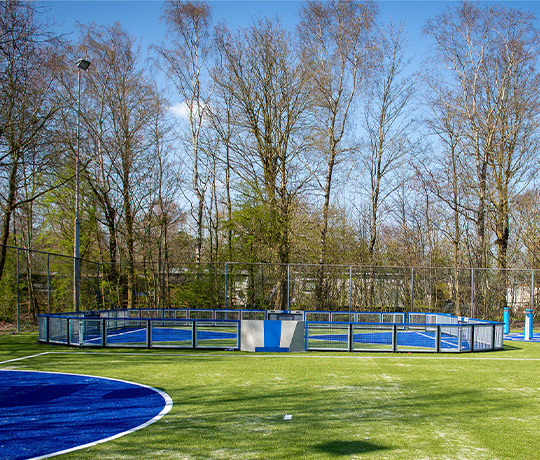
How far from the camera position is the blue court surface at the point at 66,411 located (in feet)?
20.9

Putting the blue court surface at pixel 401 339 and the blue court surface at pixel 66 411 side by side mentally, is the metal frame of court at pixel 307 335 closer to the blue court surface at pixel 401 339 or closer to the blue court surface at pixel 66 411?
the blue court surface at pixel 401 339

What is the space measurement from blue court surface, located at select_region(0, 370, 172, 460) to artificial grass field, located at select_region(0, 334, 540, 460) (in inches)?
14.9

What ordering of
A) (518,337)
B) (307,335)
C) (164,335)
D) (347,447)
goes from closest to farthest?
(347,447) < (307,335) < (164,335) < (518,337)

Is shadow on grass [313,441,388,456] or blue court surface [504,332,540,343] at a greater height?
shadow on grass [313,441,388,456]

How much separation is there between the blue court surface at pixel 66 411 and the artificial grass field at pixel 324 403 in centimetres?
38

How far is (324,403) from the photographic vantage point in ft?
28.4

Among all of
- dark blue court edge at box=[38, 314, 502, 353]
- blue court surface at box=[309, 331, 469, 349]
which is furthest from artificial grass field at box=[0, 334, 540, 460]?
blue court surface at box=[309, 331, 469, 349]

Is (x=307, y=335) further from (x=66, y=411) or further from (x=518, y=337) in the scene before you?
(x=518, y=337)

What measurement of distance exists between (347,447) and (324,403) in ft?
8.32

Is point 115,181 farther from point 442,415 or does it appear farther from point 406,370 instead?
point 442,415

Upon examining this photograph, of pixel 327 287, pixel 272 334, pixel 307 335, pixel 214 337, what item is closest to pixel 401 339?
pixel 307 335

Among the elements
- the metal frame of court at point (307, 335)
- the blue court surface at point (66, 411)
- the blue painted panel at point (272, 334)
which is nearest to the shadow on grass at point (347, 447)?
the blue court surface at point (66, 411)

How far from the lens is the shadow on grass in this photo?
5.96 metres

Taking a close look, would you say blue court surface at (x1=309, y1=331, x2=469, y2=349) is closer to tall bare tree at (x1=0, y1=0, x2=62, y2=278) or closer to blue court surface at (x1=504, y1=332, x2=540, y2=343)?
blue court surface at (x1=504, y1=332, x2=540, y2=343)
